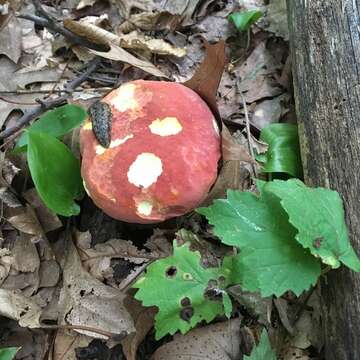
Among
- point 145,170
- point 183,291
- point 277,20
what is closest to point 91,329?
point 183,291

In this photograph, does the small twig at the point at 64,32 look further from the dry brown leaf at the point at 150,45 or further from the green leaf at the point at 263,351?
the green leaf at the point at 263,351

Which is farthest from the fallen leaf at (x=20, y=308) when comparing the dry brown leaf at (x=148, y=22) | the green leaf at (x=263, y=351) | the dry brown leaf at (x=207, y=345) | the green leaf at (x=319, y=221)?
the dry brown leaf at (x=148, y=22)

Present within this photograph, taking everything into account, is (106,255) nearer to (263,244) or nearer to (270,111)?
(263,244)

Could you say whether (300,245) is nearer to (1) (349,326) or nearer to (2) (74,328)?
(1) (349,326)

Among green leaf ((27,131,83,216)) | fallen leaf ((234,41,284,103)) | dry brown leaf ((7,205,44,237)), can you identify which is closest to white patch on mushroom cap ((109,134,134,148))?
green leaf ((27,131,83,216))

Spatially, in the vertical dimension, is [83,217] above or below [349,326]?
below

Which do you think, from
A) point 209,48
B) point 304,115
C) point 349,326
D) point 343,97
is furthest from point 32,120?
point 349,326
